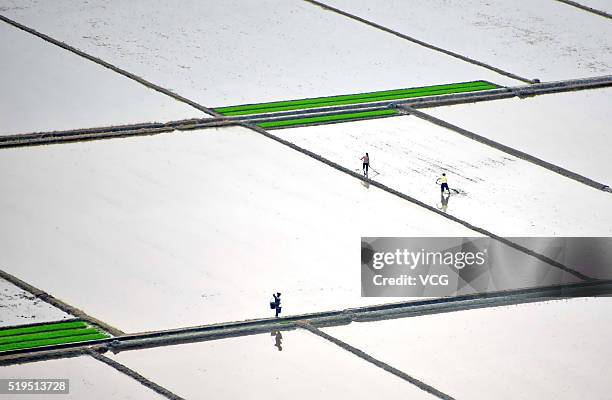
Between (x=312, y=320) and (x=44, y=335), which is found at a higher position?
(x=312, y=320)

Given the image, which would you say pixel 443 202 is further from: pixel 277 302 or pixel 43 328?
pixel 43 328

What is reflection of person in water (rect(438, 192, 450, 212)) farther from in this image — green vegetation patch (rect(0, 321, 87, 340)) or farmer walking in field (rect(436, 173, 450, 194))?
green vegetation patch (rect(0, 321, 87, 340))

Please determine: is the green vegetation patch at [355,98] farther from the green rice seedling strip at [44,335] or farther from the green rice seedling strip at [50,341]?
the green rice seedling strip at [50,341]

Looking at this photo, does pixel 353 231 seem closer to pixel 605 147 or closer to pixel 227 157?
pixel 227 157

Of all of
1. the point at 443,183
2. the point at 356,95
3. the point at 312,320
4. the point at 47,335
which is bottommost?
the point at 47,335

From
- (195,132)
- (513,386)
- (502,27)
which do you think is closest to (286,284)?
(513,386)

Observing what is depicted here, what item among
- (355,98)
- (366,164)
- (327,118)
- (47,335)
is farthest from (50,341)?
(355,98)

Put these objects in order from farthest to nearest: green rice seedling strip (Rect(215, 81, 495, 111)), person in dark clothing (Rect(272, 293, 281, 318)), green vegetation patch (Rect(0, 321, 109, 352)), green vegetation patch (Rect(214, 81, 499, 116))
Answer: green rice seedling strip (Rect(215, 81, 495, 111)), green vegetation patch (Rect(214, 81, 499, 116)), person in dark clothing (Rect(272, 293, 281, 318)), green vegetation patch (Rect(0, 321, 109, 352))

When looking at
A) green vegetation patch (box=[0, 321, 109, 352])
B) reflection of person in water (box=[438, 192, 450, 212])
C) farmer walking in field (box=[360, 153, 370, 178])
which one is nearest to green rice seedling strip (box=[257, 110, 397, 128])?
farmer walking in field (box=[360, 153, 370, 178])
